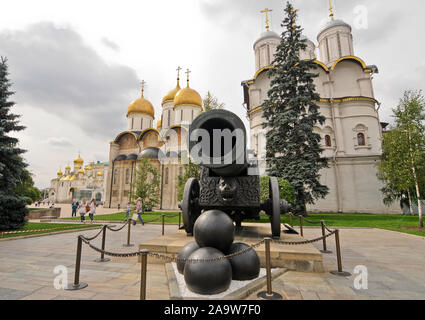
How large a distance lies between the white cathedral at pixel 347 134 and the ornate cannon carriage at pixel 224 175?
1815 centimetres

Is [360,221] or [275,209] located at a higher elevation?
[275,209]

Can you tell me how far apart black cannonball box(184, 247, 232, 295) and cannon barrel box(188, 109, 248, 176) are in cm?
140

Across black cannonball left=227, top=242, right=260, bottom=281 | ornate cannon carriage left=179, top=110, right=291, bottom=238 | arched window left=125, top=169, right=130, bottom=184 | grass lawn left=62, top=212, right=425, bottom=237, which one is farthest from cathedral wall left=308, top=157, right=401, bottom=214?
arched window left=125, top=169, right=130, bottom=184

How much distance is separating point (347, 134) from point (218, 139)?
82.3 ft

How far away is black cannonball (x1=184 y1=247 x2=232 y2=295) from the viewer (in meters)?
2.66

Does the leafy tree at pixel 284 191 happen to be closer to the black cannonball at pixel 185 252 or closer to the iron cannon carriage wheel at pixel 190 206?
the iron cannon carriage wheel at pixel 190 206

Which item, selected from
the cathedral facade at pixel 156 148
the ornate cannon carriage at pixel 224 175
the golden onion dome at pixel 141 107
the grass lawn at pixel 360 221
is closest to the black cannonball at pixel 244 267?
the ornate cannon carriage at pixel 224 175

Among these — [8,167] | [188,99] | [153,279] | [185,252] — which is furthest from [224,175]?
[188,99]

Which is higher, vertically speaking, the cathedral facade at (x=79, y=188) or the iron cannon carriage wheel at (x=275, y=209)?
the cathedral facade at (x=79, y=188)

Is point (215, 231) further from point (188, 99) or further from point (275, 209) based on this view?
point (188, 99)

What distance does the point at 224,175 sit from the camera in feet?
14.3

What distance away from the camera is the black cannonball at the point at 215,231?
10.1 feet
